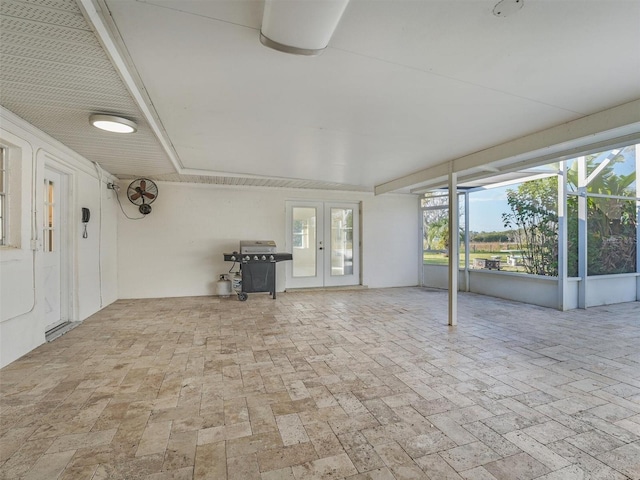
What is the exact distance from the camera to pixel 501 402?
91.9 inches

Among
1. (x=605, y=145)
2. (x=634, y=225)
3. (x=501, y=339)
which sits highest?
(x=605, y=145)

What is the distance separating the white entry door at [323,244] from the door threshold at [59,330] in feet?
13.0

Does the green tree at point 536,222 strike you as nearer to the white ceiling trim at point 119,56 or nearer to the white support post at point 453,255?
the white support post at point 453,255

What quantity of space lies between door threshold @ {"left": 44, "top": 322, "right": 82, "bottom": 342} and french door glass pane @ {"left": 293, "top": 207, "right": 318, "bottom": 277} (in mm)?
4136

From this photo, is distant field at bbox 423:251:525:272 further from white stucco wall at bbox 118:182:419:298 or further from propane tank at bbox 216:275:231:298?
propane tank at bbox 216:275:231:298

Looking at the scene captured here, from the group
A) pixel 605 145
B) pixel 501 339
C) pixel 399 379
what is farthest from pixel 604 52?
pixel 501 339

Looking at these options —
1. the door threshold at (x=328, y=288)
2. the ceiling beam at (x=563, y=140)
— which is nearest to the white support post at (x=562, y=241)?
the ceiling beam at (x=563, y=140)

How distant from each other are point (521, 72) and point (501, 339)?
120 inches

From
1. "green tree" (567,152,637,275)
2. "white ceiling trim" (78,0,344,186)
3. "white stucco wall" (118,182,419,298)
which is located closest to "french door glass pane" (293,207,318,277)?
"white stucco wall" (118,182,419,298)

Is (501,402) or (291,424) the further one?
(501,402)

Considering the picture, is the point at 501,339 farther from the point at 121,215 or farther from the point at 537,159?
the point at 121,215

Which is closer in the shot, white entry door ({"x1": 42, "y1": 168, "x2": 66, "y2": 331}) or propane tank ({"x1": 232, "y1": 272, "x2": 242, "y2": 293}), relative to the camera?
white entry door ({"x1": 42, "y1": 168, "x2": 66, "y2": 331})

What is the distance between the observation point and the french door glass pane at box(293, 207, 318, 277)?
723 cm

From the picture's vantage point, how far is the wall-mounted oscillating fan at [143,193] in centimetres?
580
